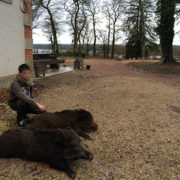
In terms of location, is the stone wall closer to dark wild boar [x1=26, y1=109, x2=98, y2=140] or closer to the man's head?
the man's head

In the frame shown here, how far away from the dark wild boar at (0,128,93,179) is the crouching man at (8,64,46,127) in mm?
820

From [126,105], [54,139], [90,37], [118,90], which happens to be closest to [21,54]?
[118,90]

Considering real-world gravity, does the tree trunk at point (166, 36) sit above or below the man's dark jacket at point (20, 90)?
above

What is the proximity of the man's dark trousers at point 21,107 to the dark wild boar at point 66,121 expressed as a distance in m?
0.27

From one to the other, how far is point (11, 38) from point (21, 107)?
14.5 ft

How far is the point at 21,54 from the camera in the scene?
8.01 m

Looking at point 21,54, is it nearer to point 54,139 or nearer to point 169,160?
point 54,139

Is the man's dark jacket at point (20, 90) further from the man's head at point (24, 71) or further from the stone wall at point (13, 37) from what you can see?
the stone wall at point (13, 37)

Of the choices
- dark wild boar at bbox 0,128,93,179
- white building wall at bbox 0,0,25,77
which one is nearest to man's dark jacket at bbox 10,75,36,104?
dark wild boar at bbox 0,128,93,179

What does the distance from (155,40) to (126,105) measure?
30431mm

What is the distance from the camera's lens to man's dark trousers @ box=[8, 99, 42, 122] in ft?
12.7

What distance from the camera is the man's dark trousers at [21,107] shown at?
3879mm

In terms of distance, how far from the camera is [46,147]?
273 centimetres

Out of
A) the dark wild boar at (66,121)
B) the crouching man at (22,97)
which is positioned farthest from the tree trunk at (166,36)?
the crouching man at (22,97)
